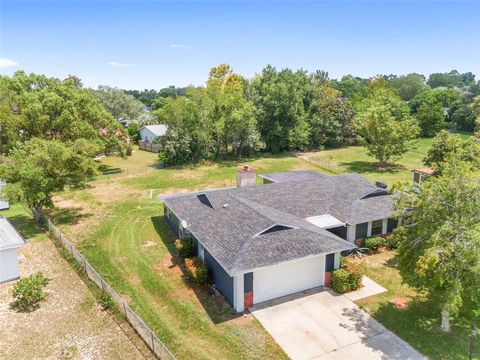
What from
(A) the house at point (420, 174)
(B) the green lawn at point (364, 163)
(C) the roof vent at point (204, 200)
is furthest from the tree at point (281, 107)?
(C) the roof vent at point (204, 200)

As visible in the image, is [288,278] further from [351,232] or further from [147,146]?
[147,146]

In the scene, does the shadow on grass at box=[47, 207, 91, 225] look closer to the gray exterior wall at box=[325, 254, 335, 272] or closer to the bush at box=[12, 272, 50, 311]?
the bush at box=[12, 272, 50, 311]

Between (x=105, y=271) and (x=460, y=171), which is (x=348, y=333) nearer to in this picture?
(x=460, y=171)

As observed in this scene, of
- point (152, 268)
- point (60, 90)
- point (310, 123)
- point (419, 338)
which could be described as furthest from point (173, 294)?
point (310, 123)

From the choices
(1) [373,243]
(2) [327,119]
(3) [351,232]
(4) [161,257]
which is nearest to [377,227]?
(1) [373,243]

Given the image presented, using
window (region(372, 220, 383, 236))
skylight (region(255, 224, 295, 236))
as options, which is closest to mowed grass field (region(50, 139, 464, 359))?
skylight (region(255, 224, 295, 236))

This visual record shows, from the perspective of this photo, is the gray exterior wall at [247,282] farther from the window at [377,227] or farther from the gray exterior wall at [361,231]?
the window at [377,227]
